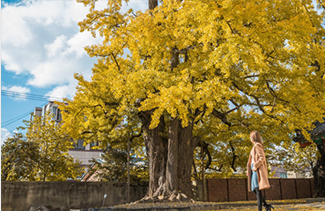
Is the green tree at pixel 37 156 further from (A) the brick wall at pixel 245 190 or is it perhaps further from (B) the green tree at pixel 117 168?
(A) the brick wall at pixel 245 190

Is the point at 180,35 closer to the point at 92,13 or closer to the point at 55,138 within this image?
the point at 92,13

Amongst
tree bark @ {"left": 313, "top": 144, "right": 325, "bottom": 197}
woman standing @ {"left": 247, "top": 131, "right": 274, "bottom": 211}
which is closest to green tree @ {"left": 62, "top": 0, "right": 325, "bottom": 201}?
woman standing @ {"left": 247, "top": 131, "right": 274, "bottom": 211}

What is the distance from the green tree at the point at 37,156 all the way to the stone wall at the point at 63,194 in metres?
1.66

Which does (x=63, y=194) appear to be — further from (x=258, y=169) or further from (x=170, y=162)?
(x=258, y=169)

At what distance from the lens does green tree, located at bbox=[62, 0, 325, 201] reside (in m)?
10.2

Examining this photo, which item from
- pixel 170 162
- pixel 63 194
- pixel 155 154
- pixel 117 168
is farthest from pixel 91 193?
pixel 170 162

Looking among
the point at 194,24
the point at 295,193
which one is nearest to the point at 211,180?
the point at 295,193

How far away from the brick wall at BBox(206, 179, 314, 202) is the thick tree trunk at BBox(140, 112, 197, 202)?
5685 millimetres

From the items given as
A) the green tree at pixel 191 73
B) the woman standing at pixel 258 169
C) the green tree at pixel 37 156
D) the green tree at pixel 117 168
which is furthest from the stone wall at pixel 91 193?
the woman standing at pixel 258 169

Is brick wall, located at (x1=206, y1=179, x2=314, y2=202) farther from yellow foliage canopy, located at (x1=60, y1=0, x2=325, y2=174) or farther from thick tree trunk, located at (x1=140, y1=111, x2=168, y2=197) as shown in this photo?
thick tree trunk, located at (x1=140, y1=111, x2=168, y2=197)

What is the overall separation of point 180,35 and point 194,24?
650mm

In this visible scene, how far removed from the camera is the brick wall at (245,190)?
19895mm

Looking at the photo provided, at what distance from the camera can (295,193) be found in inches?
949

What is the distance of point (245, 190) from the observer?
21.1 m
